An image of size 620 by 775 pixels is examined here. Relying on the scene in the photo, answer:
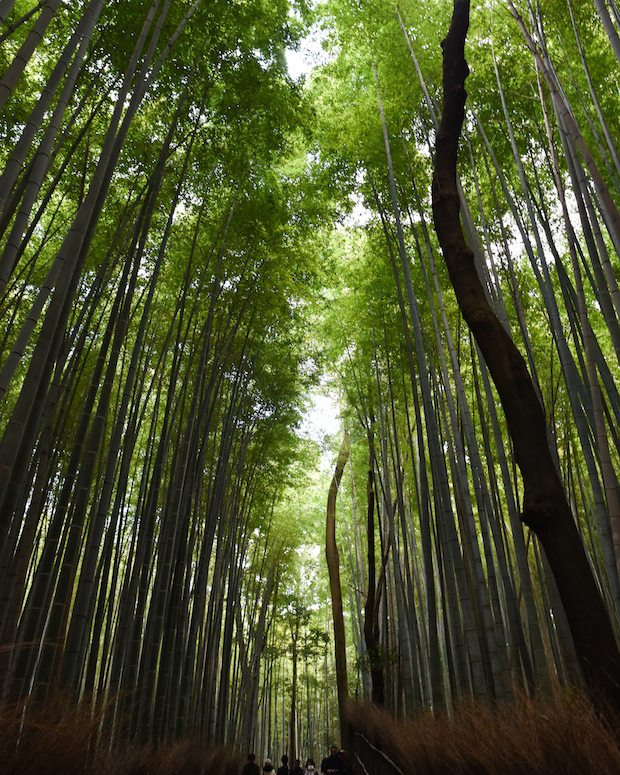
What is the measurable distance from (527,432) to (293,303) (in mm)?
4942

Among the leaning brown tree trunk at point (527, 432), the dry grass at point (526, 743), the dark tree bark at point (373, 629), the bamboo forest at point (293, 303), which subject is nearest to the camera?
the dry grass at point (526, 743)

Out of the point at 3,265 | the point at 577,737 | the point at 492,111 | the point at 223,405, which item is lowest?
the point at 577,737

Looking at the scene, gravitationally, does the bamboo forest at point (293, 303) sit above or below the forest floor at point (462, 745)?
above

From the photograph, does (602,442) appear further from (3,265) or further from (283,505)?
(283,505)

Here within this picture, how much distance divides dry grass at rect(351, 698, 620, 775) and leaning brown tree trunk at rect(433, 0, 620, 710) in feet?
0.55

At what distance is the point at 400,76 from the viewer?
177 inches

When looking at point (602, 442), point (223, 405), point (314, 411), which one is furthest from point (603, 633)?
point (314, 411)

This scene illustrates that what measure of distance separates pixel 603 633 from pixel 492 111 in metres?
4.21

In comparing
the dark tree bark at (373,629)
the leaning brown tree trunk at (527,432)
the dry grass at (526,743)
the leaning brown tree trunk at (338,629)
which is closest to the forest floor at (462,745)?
the dry grass at (526,743)

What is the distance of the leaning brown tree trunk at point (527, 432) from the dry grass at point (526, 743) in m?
0.17

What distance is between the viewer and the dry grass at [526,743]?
1.17 metres

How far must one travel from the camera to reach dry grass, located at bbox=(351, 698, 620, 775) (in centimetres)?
117

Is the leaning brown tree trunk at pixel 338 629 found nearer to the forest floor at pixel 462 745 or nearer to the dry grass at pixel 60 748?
the forest floor at pixel 462 745

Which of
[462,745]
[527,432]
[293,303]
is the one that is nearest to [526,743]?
[462,745]
